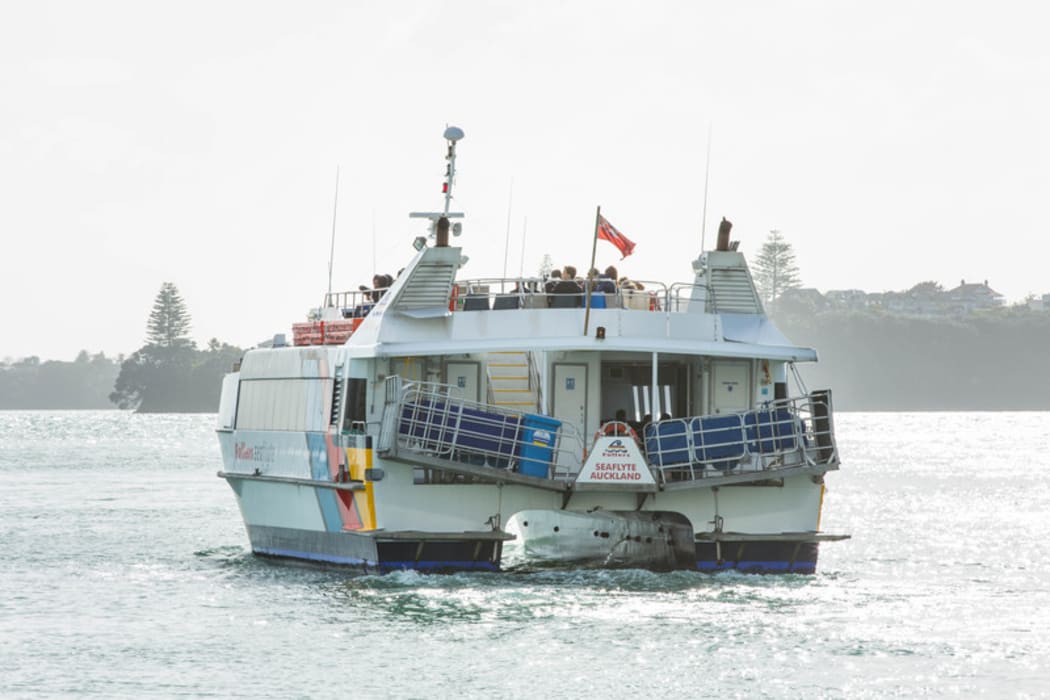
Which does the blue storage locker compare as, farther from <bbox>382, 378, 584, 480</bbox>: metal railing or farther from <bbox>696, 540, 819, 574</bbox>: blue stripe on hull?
<bbox>696, 540, 819, 574</bbox>: blue stripe on hull

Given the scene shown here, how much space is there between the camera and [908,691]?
2081cm

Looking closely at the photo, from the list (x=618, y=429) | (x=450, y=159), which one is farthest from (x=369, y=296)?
(x=618, y=429)

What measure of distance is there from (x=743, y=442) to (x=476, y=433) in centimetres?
373

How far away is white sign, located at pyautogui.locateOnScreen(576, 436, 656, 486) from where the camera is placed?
26375mm

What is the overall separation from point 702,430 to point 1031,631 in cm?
529

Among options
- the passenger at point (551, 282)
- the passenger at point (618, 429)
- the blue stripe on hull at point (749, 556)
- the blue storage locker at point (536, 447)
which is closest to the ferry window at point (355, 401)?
the blue storage locker at point (536, 447)

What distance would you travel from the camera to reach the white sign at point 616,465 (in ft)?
86.5

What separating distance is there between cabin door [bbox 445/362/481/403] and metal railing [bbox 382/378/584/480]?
1935 millimetres

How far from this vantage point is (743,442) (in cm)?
2716

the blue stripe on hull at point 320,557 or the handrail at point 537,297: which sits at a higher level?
the handrail at point 537,297

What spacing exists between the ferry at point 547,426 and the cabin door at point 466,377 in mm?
27

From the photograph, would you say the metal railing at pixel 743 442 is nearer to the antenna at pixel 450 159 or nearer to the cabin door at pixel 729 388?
the cabin door at pixel 729 388

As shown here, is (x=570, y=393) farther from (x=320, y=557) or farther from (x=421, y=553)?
(x=320, y=557)

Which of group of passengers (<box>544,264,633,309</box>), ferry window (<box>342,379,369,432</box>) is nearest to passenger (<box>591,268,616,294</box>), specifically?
group of passengers (<box>544,264,633,309</box>)
